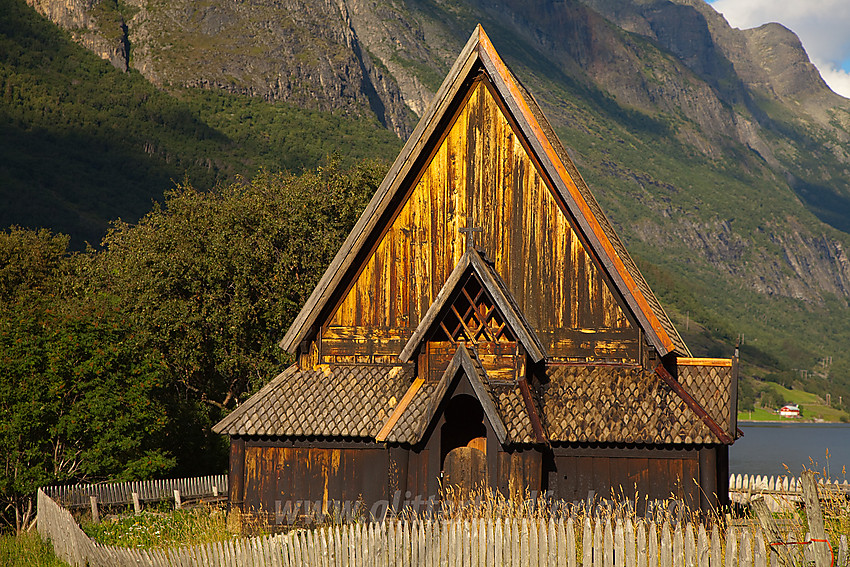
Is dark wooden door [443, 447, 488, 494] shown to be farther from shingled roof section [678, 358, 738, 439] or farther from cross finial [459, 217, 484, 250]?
shingled roof section [678, 358, 738, 439]

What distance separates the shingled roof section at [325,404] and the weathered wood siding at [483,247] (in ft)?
1.78

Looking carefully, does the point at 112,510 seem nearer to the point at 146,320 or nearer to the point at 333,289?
the point at 333,289

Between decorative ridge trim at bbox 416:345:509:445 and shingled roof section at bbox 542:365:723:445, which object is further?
shingled roof section at bbox 542:365:723:445

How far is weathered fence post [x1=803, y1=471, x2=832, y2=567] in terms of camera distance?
26.8 feet

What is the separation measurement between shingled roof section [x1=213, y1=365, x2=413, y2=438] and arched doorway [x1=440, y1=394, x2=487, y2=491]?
1309 mm

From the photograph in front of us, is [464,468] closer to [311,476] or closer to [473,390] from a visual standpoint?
[473,390]

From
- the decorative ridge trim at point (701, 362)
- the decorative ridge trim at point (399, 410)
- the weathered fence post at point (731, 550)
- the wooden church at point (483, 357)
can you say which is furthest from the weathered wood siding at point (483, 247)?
the weathered fence post at point (731, 550)

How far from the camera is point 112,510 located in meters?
24.3

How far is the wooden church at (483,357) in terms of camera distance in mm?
16750

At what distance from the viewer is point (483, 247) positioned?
18906 mm

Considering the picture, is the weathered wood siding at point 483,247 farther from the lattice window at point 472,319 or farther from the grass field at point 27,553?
the grass field at point 27,553

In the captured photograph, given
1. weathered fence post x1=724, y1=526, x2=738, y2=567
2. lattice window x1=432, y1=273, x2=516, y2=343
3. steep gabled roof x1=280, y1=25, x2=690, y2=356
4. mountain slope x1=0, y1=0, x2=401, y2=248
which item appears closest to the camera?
weathered fence post x1=724, y1=526, x2=738, y2=567

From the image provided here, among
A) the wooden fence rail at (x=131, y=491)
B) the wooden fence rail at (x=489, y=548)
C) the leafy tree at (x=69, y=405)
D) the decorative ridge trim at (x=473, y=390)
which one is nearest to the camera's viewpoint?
the wooden fence rail at (x=489, y=548)

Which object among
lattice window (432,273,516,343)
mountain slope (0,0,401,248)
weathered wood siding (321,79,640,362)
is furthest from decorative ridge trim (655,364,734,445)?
mountain slope (0,0,401,248)
